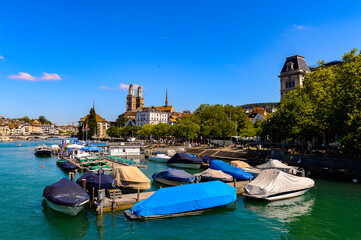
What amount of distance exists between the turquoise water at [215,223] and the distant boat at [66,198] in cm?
76

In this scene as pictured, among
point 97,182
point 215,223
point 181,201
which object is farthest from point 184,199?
point 97,182

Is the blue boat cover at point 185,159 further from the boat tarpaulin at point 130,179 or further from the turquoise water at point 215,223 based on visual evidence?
the turquoise water at point 215,223

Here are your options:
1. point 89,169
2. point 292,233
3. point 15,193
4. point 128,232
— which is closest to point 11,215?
point 15,193

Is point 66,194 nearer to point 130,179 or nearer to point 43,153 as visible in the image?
point 130,179

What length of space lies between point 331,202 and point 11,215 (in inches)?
1186

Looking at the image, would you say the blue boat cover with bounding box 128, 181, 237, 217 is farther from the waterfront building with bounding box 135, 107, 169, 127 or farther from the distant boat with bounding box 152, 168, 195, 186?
the waterfront building with bounding box 135, 107, 169, 127

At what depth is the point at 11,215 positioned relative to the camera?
21.7m

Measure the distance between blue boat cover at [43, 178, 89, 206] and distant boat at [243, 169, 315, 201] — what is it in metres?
15.8

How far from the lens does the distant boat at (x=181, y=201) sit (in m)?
20.0

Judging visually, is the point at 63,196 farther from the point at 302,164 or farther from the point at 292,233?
the point at 302,164

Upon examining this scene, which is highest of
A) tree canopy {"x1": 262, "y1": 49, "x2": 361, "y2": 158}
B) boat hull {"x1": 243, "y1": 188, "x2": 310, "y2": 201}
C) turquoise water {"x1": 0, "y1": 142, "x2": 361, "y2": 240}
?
tree canopy {"x1": 262, "y1": 49, "x2": 361, "y2": 158}

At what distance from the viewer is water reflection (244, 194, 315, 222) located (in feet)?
73.0

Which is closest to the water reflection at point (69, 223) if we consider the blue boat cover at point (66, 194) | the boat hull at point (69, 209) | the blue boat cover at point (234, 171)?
the boat hull at point (69, 209)

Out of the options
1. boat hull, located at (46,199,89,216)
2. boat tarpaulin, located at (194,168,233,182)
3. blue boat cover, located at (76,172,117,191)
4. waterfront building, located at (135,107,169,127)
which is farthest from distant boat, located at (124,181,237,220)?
waterfront building, located at (135,107,169,127)
